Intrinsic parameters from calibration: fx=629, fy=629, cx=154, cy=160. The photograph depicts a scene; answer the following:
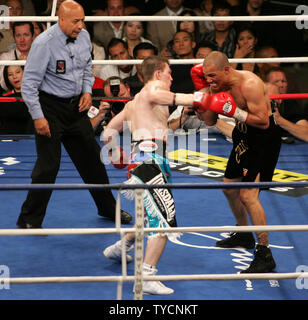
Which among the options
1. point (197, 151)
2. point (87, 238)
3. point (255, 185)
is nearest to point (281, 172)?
point (197, 151)

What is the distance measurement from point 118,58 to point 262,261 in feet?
9.93

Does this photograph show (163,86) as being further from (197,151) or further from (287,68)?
(287,68)

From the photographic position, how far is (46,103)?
3.71 metres

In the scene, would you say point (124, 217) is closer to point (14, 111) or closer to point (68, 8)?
point (68, 8)

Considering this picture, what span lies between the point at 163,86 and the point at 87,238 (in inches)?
42.0

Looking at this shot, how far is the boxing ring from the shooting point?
242 centimetres

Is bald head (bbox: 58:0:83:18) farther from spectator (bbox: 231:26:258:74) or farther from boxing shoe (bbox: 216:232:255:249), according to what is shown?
spectator (bbox: 231:26:258:74)

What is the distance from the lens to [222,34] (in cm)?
590

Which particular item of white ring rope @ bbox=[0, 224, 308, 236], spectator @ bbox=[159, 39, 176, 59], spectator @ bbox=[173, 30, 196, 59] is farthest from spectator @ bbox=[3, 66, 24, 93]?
white ring rope @ bbox=[0, 224, 308, 236]

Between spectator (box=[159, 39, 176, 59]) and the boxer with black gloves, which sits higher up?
spectator (box=[159, 39, 176, 59])

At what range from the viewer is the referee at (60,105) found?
3.59 m

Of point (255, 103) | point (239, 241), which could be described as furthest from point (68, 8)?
point (239, 241)

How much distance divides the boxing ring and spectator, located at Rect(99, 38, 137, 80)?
1.06 metres
